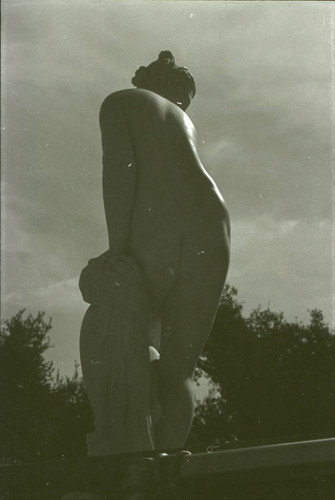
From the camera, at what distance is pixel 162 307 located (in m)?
4.78

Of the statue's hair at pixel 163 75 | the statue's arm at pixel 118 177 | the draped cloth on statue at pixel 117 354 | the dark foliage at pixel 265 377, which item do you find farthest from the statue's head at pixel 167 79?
the dark foliage at pixel 265 377

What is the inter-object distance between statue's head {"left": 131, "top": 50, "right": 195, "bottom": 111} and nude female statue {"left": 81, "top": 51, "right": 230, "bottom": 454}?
54 centimetres

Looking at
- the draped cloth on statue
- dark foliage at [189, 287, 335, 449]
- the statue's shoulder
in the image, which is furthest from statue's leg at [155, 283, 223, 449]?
dark foliage at [189, 287, 335, 449]

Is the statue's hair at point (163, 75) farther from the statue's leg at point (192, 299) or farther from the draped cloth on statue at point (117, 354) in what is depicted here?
the draped cloth on statue at point (117, 354)

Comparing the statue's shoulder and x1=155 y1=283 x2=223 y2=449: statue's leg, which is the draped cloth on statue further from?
the statue's shoulder

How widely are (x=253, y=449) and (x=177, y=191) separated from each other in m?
2.61

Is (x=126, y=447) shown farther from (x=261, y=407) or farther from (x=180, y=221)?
(x=261, y=407)

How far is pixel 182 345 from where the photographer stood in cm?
474

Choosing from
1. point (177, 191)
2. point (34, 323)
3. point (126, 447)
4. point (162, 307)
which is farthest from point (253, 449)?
point (34, 323)

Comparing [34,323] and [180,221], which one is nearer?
[180,221]

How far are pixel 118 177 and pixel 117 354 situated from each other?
4.14 ft

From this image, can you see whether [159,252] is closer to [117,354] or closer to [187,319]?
[187,319]

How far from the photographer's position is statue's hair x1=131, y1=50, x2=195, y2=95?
569 centimetres

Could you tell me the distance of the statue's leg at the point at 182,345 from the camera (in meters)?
4.57
